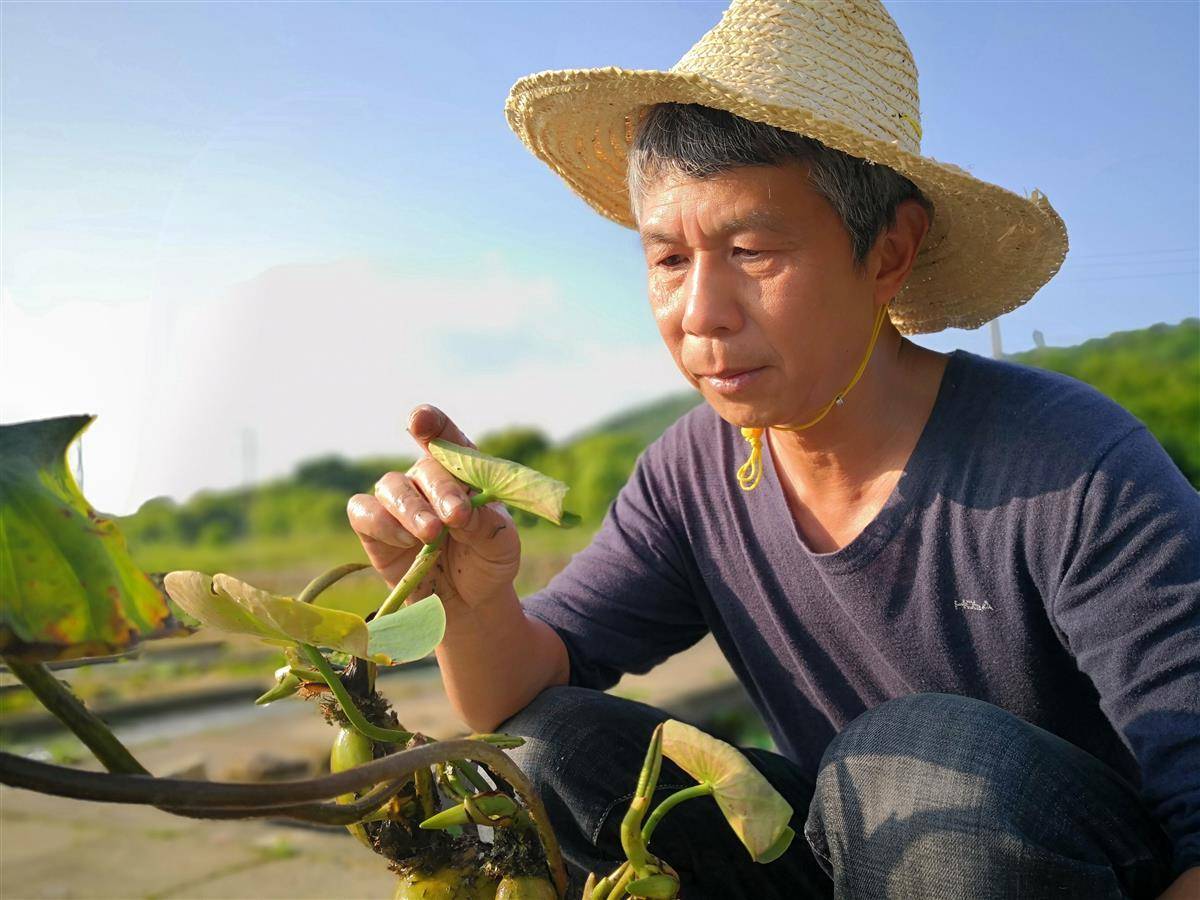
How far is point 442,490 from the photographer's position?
43.1 inches

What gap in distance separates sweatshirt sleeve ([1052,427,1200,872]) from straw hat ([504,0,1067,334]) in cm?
33

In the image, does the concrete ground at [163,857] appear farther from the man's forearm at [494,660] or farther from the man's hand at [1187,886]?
the man's hand at [1187,886]

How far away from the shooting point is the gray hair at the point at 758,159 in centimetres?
128

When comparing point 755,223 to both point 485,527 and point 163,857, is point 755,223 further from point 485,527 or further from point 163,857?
point 163,857

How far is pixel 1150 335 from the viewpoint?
5.80 metres

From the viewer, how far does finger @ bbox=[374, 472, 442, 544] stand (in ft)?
3.56

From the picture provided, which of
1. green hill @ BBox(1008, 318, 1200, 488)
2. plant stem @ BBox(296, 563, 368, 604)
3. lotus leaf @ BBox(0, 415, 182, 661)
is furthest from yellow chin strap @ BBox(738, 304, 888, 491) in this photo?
green hill @ BBox(1008, 318, 1200, 488)

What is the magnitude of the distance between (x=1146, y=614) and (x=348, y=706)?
754 millimetres

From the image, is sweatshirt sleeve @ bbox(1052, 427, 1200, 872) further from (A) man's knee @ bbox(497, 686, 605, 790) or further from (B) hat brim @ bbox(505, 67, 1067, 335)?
(A) man's knee @ bbox(497, 686, 605, 790)

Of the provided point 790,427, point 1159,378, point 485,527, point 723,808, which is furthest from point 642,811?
point 1159,378

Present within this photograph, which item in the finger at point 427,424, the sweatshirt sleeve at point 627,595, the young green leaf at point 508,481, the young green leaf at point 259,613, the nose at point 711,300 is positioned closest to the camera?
the young green leaf at point 259,613

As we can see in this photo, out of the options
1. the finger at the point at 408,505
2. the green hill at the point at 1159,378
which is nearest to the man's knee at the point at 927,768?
the finger at the point at 408,505

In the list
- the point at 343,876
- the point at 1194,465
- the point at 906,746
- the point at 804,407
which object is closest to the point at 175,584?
the point at 906,746

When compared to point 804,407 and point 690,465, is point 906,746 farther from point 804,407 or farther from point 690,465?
point 690,465
